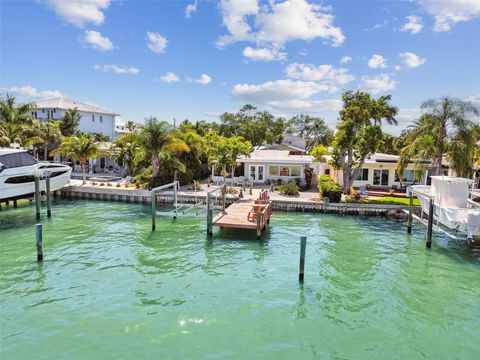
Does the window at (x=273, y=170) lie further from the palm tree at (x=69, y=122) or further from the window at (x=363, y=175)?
the palm tree at (x=69, y=122)

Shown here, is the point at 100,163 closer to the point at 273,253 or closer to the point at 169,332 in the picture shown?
the point at 273,253

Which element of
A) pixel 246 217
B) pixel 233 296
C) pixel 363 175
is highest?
pixel 363 175

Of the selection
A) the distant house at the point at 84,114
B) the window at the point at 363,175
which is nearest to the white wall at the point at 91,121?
the distant house at the point at 84,114

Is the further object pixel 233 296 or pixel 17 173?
pixel 17 173

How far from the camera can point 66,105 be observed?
5144cm

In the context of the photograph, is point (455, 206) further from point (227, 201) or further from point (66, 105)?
point (66, 105)

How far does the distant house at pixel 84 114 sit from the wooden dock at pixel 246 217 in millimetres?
37074

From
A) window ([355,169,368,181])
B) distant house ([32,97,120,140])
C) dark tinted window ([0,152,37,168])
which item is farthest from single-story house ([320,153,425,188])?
distant house ([32,97,120,140])

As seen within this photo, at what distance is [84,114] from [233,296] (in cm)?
4734

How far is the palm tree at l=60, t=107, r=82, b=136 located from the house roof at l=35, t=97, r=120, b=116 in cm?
389

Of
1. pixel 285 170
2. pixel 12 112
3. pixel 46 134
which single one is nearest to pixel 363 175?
pixel 285 170

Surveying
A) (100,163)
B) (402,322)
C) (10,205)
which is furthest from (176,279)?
(100,163)

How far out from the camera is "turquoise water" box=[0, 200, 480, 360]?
374 inches

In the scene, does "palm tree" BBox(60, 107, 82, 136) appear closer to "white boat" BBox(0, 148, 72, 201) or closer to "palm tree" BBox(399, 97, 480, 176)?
"white boat" BBox(0, 148, 72, 201)
